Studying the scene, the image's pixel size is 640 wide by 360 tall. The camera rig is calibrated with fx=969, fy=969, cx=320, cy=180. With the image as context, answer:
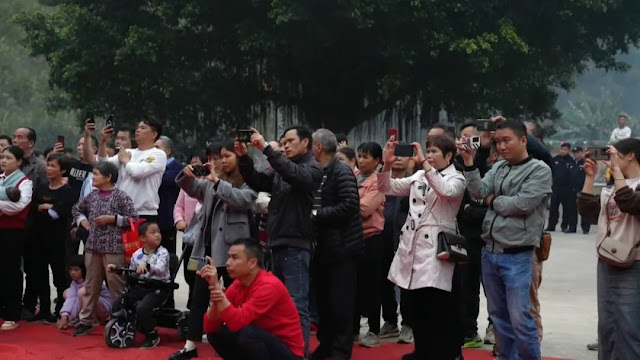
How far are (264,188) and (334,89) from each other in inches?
649

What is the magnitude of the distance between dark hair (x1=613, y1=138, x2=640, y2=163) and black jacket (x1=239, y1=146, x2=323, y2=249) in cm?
216

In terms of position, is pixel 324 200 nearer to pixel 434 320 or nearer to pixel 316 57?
pixel 434 320

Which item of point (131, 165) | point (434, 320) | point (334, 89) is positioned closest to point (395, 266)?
point (434, 320)

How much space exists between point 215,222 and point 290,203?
2.82 feet

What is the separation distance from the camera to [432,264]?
7.09m

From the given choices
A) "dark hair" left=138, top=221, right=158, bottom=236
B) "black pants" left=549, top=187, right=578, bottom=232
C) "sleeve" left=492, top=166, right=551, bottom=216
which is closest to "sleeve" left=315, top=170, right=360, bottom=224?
"sleeve" left=492, top=166, right=551, bottom=216

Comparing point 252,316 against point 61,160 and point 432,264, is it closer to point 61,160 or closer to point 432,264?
point 432,264

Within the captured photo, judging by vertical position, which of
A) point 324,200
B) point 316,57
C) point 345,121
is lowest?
point 324,200

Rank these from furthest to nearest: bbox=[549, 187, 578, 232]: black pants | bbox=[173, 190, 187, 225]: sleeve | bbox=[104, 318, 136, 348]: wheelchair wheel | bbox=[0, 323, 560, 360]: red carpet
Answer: bbox=[549, 187, 578, 232]: black pants, bbox=[173, 190, 187, 225]: sleeve, bbox=[104, 318, 136, 348]: wheelchair wheel, bbox=[0, 323, 560, 360]: red carpet

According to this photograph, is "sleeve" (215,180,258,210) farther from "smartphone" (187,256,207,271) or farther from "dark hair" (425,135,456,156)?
"dark hair" (425,135,456,156)

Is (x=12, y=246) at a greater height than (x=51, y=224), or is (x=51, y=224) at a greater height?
(x=51, y=224)

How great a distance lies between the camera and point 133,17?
2275 centimetres

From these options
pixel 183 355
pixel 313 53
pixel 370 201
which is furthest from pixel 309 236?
pixel 313 53

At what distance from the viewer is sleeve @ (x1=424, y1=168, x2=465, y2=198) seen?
275 inches
